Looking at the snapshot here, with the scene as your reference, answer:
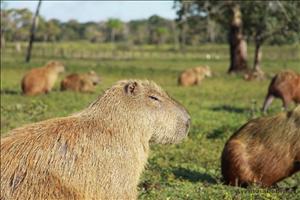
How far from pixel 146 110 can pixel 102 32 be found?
13286 cm

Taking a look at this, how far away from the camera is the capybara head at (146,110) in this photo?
443 centimetres

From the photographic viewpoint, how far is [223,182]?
24.9 ft

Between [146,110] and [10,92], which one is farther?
[10,92]

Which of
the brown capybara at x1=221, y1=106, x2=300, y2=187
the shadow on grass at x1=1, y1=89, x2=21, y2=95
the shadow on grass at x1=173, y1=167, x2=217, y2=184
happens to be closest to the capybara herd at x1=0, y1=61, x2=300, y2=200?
the brown capybara at x1=221, y1=106, x2=300, y2=187

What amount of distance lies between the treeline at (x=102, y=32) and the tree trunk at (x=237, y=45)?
Result: 38.1m

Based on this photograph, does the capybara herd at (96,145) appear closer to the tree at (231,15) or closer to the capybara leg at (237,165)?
the capybara leg at (237,165)

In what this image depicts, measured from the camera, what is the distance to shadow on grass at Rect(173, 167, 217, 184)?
7883mm

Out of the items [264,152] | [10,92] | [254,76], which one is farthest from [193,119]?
[254,76]

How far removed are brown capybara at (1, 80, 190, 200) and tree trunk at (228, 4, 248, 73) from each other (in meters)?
29.5

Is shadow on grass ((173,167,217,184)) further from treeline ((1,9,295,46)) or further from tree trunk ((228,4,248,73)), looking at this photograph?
treeline ((1,9,295,46))

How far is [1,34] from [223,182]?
76988 millimetres

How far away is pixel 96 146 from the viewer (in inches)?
168

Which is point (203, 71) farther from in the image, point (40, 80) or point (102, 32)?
point (102, 32)

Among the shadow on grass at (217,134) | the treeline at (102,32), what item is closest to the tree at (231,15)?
the shadow on grass at (217,134)
